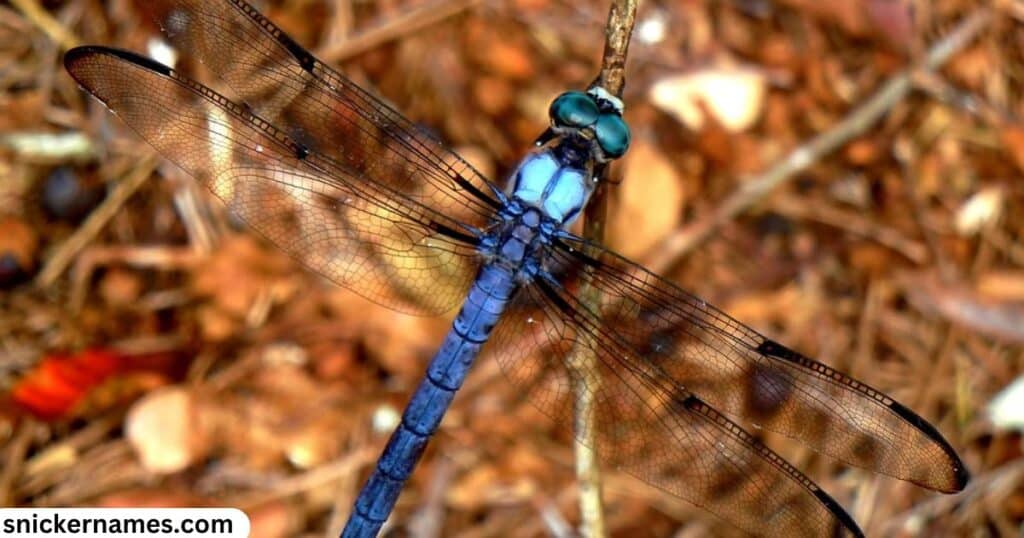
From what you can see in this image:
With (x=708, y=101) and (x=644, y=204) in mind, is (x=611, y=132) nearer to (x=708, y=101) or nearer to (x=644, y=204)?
(x=644, y=204)

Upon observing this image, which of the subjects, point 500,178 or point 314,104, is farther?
point 500,178

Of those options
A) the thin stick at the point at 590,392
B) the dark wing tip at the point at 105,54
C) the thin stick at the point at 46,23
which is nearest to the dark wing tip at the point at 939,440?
the thin stick at the point at 590,392

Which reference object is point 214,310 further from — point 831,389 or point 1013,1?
point 1013,1

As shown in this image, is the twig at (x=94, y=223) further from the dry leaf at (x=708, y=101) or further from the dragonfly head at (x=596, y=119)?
the dry leaf at (x=708, y=101)

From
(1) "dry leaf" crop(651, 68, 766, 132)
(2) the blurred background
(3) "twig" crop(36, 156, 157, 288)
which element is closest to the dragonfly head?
(2) the blurred background

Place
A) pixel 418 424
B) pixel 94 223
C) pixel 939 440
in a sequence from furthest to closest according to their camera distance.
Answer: pixel 94 223 < pixel 418 424 < pixel 939 440

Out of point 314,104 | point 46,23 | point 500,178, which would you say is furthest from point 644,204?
point 46,23

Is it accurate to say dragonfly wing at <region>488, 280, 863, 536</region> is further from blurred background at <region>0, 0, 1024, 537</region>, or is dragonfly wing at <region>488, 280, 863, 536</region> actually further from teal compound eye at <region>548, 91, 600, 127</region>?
blurred background at <region>0, 0, 1024, 537</region>
